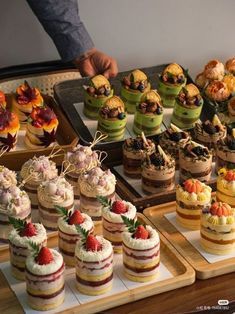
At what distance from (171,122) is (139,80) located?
25cm

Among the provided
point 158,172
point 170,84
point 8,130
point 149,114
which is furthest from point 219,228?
point 170,84

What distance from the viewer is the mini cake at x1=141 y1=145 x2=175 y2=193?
2832mm

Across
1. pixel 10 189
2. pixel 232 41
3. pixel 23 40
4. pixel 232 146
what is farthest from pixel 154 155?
pixel 232 41

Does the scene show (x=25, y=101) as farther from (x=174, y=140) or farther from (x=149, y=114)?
(x=174, y=140)

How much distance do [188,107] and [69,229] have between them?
1.05 m

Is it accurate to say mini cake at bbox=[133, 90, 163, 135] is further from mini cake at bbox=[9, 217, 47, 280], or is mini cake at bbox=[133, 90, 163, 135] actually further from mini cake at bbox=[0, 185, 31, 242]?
mini cake at bbox=[9, 217, 47, 280]

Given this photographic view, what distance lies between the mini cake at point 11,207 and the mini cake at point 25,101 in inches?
28.8

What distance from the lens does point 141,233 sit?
2.38 meters

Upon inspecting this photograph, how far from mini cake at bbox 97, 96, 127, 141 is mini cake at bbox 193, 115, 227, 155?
0.32m

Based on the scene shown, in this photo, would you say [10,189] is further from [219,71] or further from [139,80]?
[219,71]

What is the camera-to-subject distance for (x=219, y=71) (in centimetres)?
361

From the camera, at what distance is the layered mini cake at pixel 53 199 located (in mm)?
2588

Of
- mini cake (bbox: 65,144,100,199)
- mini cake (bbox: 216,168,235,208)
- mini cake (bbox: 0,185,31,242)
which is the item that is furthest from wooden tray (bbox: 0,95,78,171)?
mini cake (bbox: 216,168,235,208)

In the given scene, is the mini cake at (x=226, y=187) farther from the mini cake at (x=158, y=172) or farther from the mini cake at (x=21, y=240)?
the mini cake at (x=21, y=240)
